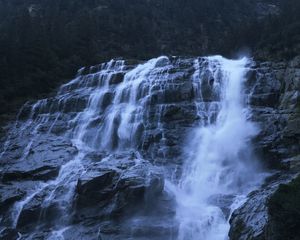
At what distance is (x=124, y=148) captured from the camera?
105 feet

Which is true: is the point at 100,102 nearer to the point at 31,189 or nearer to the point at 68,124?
the point at 68,124

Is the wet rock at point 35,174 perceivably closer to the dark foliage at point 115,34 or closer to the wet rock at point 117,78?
the dark foliage at point 115,34

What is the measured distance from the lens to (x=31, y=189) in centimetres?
2817

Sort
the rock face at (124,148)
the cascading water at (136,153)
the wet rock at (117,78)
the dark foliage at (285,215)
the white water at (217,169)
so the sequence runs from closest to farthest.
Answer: the dark foliage at (285,215) < the white water at (217,169) < the rock face at (124,148) < the cascading water at (136,153) < the wet rock at (117,78)

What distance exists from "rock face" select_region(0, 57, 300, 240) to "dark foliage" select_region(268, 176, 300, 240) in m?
1.47

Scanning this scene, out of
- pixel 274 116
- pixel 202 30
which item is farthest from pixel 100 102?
pixel 202 30

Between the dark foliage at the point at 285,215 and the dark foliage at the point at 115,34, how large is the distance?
25.1 meters

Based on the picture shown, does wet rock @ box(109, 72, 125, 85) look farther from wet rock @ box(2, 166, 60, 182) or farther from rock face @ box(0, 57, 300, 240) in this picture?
wet rock @ box(2, 166, 60, 182)

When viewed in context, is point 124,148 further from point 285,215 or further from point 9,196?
point 285,215

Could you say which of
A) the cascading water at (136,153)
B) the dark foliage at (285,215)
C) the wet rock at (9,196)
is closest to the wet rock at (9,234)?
the cascading water at (136,153)

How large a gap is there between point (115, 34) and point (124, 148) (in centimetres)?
3535

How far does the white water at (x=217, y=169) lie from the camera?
22.8 metres

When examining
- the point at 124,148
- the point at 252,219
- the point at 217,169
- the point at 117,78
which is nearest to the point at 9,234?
the point at 124,148

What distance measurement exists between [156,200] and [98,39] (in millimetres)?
40707
